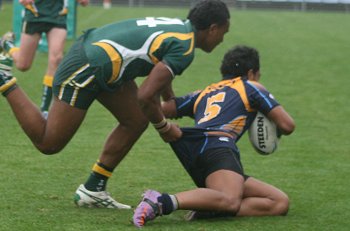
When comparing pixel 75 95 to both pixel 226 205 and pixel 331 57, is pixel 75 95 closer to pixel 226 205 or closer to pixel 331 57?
pixel 226 205

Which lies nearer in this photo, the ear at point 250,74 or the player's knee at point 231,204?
the player's knee at point 231,204

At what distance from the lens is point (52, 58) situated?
10.7 m

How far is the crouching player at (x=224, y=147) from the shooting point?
5.97 metres

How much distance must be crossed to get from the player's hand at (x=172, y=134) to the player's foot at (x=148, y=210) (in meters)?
0.45

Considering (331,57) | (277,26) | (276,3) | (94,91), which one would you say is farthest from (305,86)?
(276,3)

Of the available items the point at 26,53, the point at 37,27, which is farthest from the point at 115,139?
the point at 37,27

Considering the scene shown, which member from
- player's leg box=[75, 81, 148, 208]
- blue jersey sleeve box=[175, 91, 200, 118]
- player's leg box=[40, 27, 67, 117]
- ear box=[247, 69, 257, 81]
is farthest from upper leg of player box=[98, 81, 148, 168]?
player's leg box=[40, 27, 67, 117]

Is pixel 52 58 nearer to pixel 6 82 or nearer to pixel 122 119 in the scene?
pixel 122 119

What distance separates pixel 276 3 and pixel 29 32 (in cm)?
3119

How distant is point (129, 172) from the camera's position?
26.2 feet

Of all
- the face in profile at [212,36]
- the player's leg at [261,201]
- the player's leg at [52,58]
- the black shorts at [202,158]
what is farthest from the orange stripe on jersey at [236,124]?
the player's leg at [52,58]

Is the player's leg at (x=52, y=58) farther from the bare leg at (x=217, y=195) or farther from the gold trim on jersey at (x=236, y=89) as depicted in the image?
the bare leg at (x=217, y=195)

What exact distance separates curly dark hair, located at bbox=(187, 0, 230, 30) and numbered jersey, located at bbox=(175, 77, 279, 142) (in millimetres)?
606

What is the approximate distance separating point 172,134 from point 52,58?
188 inches
